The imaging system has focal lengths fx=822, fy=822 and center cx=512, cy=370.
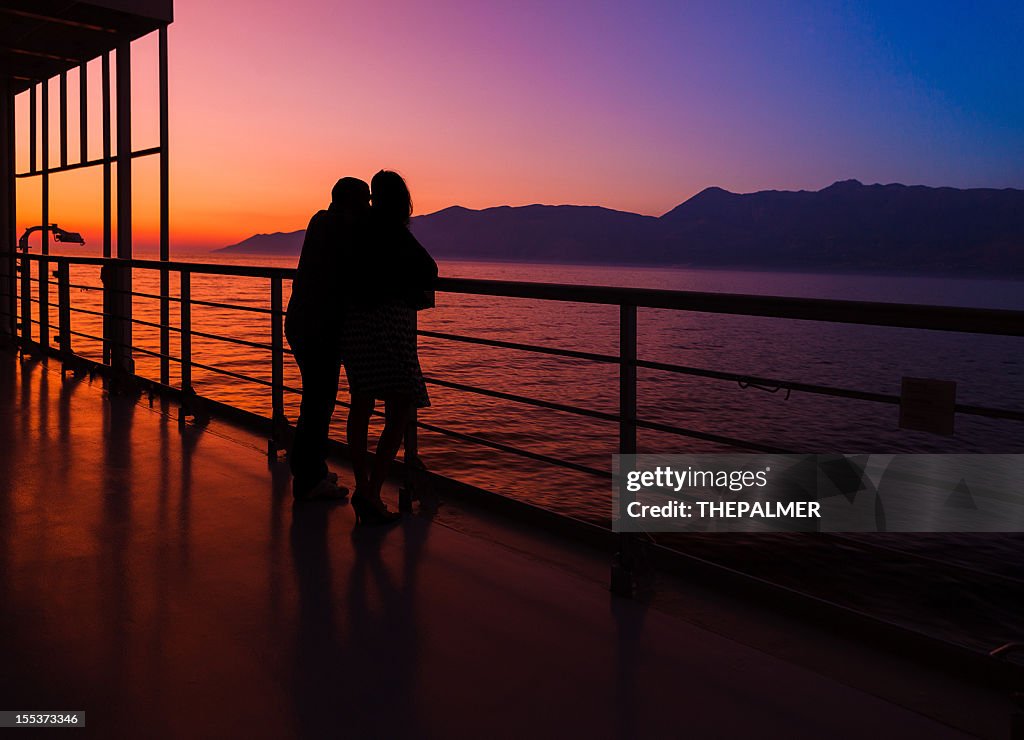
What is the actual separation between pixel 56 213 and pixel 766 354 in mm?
29853

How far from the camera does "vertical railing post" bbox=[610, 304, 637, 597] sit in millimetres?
2381

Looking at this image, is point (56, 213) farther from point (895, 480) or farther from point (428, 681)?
point (895, 480)

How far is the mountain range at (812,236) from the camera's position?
17238 centimetres

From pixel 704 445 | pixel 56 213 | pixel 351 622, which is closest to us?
pixel 351 622

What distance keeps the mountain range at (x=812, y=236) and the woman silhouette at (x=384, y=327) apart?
171032 millimetres

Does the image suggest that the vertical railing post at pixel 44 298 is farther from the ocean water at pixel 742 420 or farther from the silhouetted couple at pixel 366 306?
the silhouetted couple at pixel 366 306

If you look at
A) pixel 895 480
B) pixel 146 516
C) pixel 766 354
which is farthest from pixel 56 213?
pixel 766 354

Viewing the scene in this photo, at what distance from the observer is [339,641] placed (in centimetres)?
207

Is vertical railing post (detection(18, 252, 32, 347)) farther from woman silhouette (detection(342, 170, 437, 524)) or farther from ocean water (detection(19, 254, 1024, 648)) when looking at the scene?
woman silhouette (detection(342, 170, 437, 524))

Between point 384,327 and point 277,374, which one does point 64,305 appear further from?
point 384,327

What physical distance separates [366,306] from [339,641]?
1.29 metres

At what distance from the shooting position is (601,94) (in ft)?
162

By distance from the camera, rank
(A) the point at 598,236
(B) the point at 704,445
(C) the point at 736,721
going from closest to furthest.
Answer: (C) the point at 736,721
(B) the point at 704,445
(A) the point at 598,236

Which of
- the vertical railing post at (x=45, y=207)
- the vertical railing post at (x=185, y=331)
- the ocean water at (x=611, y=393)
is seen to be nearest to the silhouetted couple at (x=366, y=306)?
the vertical railing post at (x=185, y=331)
